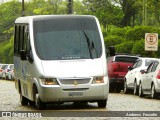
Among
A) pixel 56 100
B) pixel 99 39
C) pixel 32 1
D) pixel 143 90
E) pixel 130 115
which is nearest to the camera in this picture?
pixel 130 115

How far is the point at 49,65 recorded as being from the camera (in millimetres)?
19891

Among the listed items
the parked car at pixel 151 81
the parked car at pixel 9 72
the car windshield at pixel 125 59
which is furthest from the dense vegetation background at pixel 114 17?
the parked car at pixel 151 81

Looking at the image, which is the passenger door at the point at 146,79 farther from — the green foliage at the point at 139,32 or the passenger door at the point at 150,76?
the green foliage at the point at 139,32

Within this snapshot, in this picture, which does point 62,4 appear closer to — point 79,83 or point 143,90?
point 143,90

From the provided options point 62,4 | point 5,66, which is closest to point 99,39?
point 5,66

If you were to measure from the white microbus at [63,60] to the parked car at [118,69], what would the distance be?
40.2 feet

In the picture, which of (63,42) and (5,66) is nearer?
(63,42)

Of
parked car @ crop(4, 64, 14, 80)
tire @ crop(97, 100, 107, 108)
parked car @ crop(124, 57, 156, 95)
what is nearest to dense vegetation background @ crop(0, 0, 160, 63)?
parked car @ crop(4, 64, 14, 80)

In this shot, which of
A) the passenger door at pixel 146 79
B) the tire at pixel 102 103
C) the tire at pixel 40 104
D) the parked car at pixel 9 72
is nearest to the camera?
the tire at pixel 40 104

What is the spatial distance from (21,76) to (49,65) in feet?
11.0

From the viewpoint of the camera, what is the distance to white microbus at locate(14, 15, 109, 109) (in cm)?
1952

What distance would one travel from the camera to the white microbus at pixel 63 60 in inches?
768

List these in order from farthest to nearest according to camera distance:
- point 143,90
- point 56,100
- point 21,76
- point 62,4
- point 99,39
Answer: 1. point 62,4
2. point 143,90
3. point 21,76
4. point 99,39
5. point 56,100

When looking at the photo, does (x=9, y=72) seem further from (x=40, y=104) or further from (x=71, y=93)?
(x=71, y=93)
